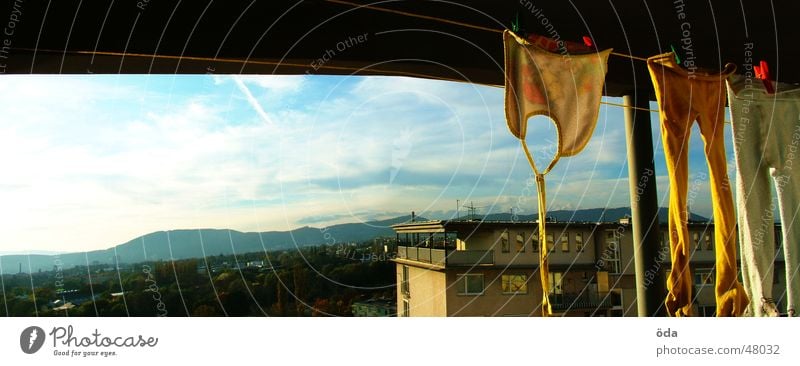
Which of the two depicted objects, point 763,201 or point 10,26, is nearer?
point 10,26

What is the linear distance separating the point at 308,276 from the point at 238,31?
55 cm

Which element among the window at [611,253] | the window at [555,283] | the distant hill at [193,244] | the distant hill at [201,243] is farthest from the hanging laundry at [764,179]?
the distant hill at [193,244]

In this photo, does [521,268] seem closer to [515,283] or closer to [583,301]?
[515,283]

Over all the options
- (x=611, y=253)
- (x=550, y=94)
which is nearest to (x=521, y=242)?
(x=611, y=253)

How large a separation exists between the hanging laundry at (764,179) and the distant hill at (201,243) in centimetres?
75

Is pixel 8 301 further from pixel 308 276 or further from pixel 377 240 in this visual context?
pixel 377 240

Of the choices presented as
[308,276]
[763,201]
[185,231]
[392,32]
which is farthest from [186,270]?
[763,201]

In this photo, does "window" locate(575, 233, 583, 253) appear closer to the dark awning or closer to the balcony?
the balcony

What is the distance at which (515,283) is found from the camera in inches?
57.7

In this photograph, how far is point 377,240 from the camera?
1.34 metres

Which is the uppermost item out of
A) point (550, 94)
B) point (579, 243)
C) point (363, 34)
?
point (363, 34)

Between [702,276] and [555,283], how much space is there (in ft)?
1.42
